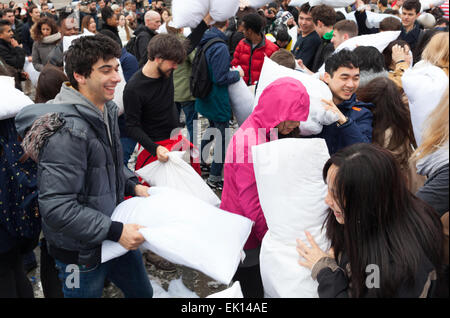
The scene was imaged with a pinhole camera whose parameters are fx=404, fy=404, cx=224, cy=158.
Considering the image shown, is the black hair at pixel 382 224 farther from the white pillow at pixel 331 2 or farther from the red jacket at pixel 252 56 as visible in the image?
the white pillow at pixel 331 2

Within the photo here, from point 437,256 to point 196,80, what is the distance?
285cm

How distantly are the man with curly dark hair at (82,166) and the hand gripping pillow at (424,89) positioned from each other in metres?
1.20

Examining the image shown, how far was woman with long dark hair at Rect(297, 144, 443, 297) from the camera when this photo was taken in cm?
119

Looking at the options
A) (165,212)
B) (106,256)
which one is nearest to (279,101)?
(165,212)

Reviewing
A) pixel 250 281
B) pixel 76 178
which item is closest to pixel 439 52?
pixel 250 281

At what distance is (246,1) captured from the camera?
5500mm

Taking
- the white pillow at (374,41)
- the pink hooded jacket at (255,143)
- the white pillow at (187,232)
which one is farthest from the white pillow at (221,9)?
the white pillow at (187,232)

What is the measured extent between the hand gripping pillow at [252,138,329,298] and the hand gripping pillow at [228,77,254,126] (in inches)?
84.2

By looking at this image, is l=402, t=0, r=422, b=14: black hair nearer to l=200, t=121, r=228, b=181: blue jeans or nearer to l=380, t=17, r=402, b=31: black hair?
l=380, t=17, r=402, b=31: black hair

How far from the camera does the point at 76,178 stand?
1502 mm

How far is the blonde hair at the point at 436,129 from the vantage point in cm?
104

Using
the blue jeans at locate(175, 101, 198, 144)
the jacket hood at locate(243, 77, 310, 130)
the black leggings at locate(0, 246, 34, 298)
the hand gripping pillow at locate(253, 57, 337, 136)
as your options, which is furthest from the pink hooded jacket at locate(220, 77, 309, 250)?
the blue jeans at locate(175, 101, 198, 144)

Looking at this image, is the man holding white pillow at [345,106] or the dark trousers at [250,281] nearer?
the dark trousers at [250,281]
